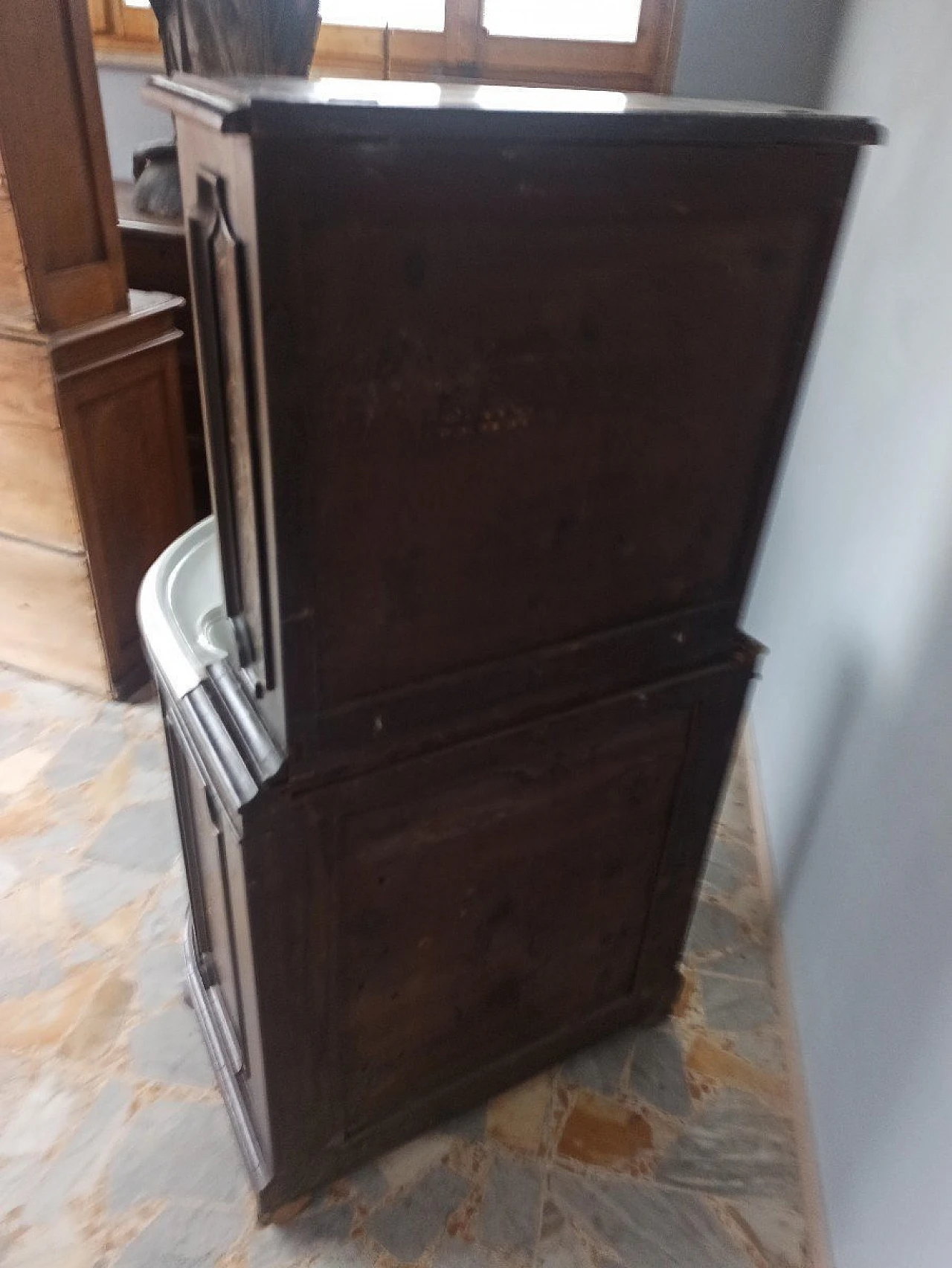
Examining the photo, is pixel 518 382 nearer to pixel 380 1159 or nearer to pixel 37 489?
pixel 380 1159

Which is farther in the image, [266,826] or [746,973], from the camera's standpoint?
[746,973]

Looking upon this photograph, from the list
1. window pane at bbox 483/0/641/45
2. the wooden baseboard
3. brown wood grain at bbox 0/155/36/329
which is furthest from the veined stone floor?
window pane at bbox 483/0/641/45

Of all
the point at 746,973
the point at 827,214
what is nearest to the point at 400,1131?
the point at 746,973

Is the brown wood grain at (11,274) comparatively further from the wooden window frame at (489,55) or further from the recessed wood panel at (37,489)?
the wooden window frame at (489,55)

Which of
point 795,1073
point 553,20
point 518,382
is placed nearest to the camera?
point 518,382

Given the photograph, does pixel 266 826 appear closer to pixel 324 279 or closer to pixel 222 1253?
pixel 324 279

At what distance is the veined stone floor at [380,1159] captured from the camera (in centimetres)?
132

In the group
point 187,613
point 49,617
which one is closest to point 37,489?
point 49,617

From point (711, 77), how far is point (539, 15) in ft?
2.22

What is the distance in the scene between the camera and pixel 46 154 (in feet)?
5.98

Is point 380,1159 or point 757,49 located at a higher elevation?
point 757,49

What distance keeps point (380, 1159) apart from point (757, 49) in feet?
9.12

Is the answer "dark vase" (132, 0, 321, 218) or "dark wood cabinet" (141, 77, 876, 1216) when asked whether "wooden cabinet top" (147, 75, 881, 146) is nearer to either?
"dark wood cabinet" (141, 77, 876, 1216)

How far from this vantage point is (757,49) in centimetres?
249
